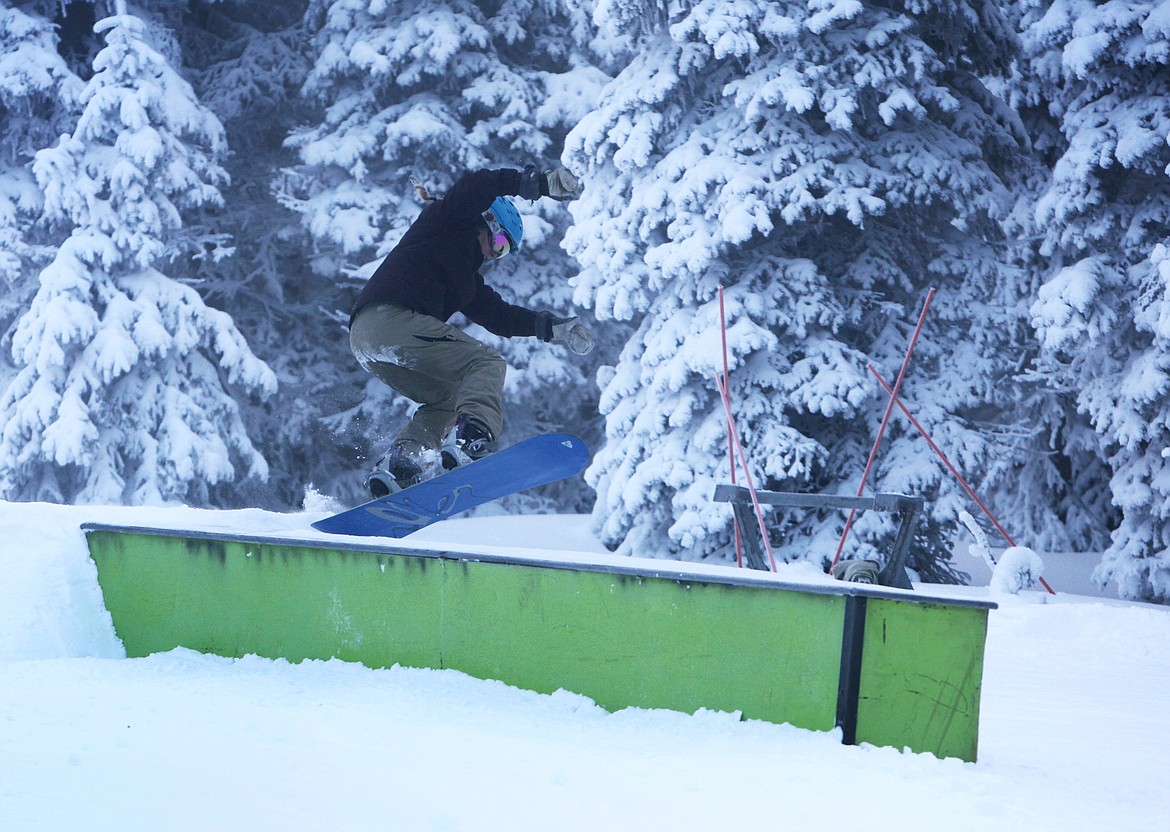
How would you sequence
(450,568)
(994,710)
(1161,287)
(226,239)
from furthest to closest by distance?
(226,239) → (1161,287) → (994,710) → (450,568)

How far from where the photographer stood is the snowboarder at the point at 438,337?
5234mm

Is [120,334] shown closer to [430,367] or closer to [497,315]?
Result: [497,315]

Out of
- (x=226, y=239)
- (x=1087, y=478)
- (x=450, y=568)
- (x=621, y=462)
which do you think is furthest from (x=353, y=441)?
(x=450, y=568)

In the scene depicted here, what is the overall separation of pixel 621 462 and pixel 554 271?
17.5 feet

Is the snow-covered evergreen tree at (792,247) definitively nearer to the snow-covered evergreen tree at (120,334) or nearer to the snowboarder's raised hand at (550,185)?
the snowboarder's raised hand at (550,185)

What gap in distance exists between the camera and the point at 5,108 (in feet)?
52.0

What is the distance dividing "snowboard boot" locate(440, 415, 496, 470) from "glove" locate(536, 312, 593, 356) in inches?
21.8

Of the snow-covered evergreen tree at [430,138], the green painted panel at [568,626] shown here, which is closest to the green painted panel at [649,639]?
the green painted panel at [568,626]

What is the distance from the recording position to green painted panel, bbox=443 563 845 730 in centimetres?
358

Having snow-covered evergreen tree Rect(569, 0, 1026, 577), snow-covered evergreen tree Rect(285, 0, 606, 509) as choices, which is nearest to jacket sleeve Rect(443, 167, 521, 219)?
snow-covered evergreen tree Rect(569, 0, 1026, 577)

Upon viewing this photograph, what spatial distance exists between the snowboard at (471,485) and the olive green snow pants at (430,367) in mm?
195

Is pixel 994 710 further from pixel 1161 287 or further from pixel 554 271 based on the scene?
pixel 554 271

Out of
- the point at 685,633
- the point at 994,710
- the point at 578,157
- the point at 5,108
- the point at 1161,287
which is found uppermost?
the point at 5,108

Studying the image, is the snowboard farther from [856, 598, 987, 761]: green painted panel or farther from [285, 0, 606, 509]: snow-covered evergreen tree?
[285, 0, 606, 509]: snow-covered evergreen tree
